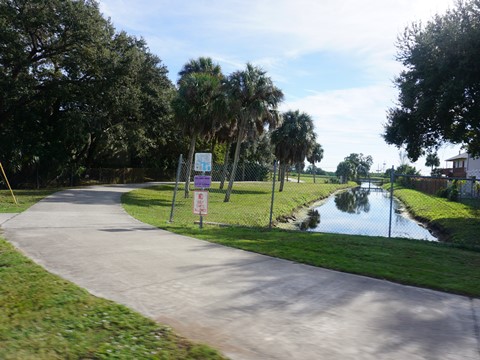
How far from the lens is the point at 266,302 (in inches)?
203

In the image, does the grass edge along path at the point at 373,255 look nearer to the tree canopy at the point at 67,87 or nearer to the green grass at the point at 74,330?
the green grass at the point at 74,330

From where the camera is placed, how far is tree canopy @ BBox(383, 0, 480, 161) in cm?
1555

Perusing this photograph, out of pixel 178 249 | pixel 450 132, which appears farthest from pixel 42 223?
pixel 450 132

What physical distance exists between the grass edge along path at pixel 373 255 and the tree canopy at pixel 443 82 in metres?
7.64

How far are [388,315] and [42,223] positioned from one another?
371 inches

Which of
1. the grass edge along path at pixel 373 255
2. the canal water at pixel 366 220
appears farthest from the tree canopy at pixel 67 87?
the grass edge along path at pixel 373 255

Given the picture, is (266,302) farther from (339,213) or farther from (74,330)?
(339,213)

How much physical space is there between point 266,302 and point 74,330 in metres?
2.16

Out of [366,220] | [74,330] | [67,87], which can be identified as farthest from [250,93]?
[74,330]

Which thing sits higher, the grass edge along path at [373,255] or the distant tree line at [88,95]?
the distant tree line at [88,95]

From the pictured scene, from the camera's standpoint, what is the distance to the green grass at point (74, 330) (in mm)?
3643

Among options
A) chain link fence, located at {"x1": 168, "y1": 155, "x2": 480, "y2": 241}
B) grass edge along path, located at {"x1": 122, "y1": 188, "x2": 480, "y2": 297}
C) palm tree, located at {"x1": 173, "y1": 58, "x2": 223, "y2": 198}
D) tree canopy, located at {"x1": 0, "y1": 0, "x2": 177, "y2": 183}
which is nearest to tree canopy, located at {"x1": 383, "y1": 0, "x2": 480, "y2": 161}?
chain link fence, located at {"x1": 168, "y1": 155, "x2": 480, "y2": 241}

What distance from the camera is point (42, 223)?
11.3m

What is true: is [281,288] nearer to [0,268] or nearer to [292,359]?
[292,359]
